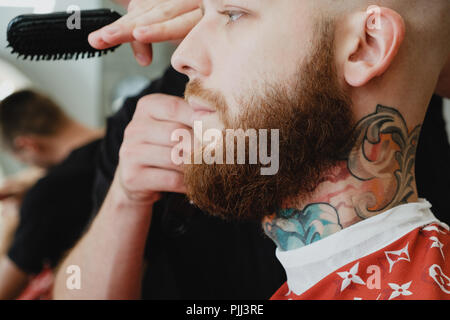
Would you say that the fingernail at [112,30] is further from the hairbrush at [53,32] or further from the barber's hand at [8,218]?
the barber's hand at [8,218]

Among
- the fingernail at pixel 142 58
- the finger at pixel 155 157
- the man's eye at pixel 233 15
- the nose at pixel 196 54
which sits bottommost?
the finger at pixel 155 157

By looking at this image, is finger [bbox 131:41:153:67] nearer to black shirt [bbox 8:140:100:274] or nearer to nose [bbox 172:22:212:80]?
nose [bbox 172:22:212:80]

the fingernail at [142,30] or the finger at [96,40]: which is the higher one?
the fingernail at [142,30]

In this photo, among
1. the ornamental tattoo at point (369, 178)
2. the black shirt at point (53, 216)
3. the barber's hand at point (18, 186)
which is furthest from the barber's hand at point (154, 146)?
the barber's hand at point (18, 186)

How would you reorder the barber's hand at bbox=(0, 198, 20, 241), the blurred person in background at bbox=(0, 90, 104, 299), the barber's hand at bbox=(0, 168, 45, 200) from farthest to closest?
1. the barber's hand at bbox=(0, 168, 45, 200)
2. the barber's hand at bbox=(0, 198, 20, 241)
3. the blurred person in background at bbox=(0, 90, 104, 299)

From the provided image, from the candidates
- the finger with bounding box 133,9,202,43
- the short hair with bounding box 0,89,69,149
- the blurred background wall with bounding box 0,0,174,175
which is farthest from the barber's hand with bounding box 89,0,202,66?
the short hair with bounding box 0,89,69,149

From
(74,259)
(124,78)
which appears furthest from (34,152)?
(74,259)

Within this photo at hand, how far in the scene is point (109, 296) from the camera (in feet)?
3.34

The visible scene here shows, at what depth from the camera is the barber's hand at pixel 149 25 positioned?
2.62ft

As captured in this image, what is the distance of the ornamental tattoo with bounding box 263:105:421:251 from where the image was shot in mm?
753

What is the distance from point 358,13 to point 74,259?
2.89 ft

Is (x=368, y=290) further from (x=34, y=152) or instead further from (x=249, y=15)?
(x=34, y=152)

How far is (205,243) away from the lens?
1113 mm

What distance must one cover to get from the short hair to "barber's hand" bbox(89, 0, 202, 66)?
51.1 inches
